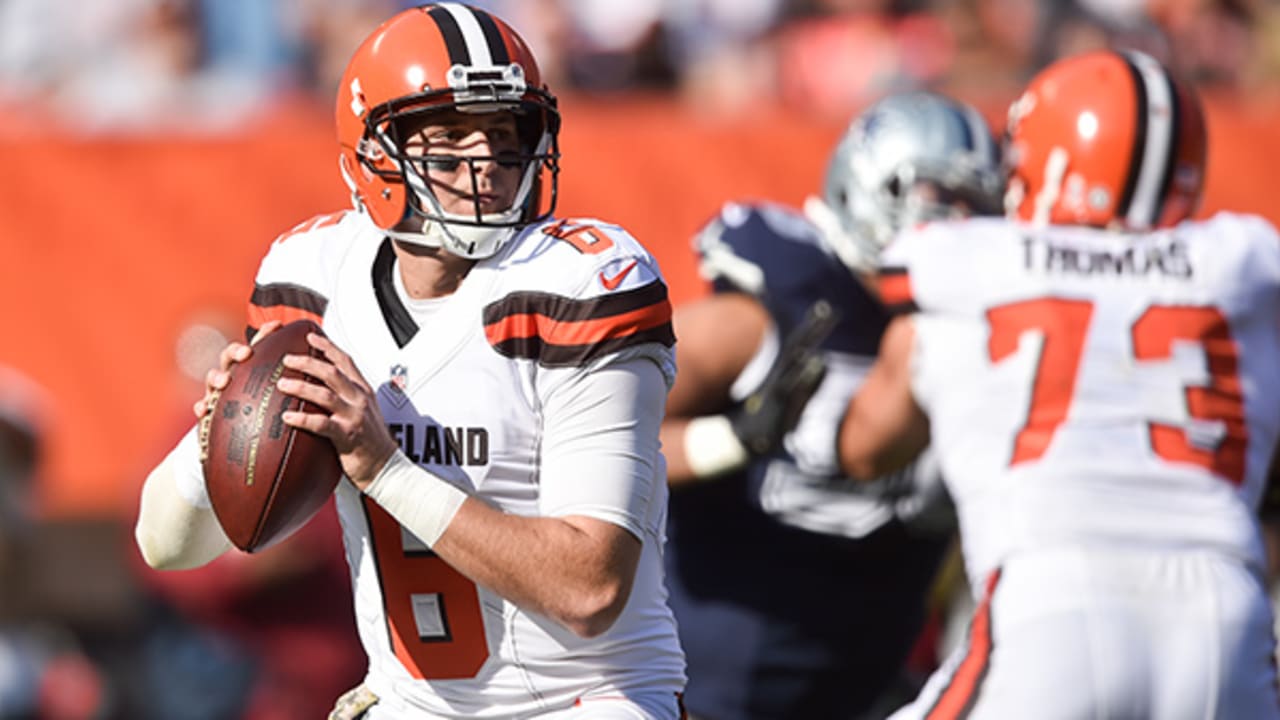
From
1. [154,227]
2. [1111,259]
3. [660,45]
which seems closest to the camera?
[1111,259]

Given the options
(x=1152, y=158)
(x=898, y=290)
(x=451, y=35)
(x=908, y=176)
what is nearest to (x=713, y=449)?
(x=898, y=290)

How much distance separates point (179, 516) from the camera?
3094mm

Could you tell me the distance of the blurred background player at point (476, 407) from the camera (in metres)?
2.87

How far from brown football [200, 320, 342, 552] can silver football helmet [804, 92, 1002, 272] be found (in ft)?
7.41

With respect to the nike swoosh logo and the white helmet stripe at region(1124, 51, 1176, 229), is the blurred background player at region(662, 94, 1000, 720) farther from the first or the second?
the nike swoosh logo

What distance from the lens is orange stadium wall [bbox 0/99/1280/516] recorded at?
23.3ft

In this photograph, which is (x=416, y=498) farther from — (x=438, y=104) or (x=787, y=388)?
(x=787, y=388)

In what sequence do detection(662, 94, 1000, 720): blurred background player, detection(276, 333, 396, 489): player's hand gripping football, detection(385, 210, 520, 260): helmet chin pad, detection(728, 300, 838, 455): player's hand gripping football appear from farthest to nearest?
detection(662, 94, 1000, 720): blurred background player, detection(728, 300, 838, 455): player's hand gripping football, detection(385, 210, 520, 260): helmet chin pad, detection(276, 333, 396, 489): player's hand gripping football

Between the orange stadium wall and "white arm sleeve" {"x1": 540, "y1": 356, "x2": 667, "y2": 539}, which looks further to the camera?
the orange stadium wall

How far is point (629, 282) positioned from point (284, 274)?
0.65 meters

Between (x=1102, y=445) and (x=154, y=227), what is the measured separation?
14.9ft

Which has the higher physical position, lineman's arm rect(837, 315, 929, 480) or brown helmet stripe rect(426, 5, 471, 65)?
brown helmet stripe rect(426, 5, 471, 65)

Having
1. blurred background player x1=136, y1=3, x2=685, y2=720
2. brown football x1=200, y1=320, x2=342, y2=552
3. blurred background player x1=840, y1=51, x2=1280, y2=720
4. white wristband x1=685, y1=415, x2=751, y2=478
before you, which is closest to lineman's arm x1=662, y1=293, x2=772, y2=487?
white wristband x1=685, y1=415, x2=751, y2=478

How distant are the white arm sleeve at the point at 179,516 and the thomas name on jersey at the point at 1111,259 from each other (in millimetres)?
1670
